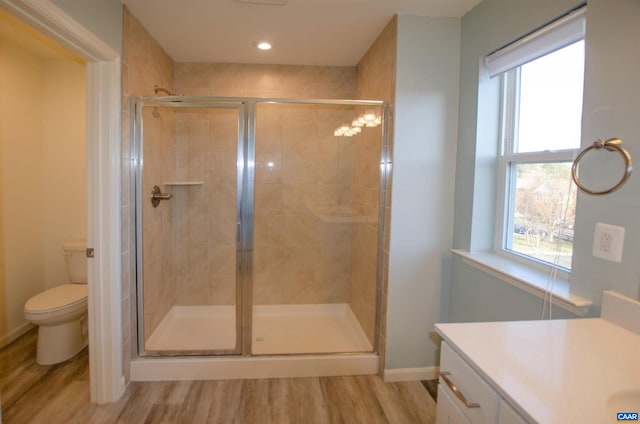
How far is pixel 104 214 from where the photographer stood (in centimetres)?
198

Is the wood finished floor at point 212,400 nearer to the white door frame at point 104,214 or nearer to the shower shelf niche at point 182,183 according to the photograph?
the white door frame at point 104,214

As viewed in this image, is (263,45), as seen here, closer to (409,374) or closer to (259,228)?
(259,228)

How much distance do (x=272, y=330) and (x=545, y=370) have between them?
2174 mm

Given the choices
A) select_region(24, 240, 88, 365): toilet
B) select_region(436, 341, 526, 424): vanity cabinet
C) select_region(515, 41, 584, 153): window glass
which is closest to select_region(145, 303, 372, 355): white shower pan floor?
select_region(24, 240, 88, 365): toilet

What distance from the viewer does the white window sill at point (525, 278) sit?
1367mm

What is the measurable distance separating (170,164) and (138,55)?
33.7 inches

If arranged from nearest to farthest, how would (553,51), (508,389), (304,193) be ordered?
(508,389)
(553,51)
(304,193)

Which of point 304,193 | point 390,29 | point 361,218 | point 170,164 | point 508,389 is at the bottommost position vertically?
point 508,389

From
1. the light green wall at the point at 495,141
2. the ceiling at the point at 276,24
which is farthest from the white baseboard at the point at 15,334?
the light green wall at the point at 495,141

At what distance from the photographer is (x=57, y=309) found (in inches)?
93.0

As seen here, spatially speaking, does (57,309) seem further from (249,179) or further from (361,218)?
(361,218)

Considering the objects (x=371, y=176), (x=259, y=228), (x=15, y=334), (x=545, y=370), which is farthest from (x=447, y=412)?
(x=15, y=334)

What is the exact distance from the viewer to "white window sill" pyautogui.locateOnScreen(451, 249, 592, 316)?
1.37 meters

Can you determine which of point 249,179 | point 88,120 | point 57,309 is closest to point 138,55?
point 88,120
